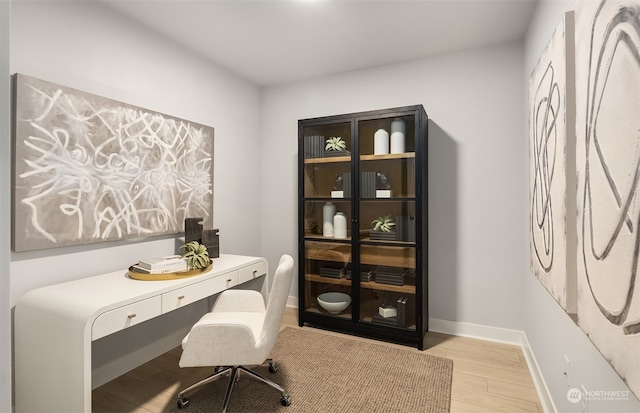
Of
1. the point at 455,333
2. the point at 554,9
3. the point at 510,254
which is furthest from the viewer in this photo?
the point at 455,333

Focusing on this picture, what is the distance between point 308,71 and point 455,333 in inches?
115

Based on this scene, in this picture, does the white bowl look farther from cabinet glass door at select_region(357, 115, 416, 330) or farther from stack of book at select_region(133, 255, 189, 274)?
stack of book at select_region(133, 255, 189, 274)

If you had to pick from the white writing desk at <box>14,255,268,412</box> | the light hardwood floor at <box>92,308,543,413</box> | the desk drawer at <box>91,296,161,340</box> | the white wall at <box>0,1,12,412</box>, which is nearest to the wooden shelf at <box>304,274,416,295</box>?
the light hardwood floor at <box>92,308,543,413</box>

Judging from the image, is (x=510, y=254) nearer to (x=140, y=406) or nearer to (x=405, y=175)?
(x=405, y=175)

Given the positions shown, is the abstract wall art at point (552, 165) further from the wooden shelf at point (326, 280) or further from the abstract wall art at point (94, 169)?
the abstract wall art at point (94, 169)

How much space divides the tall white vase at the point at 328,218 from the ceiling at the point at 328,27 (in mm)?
1403

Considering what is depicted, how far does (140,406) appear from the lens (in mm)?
1945

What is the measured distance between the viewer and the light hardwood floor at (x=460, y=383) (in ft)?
6.39

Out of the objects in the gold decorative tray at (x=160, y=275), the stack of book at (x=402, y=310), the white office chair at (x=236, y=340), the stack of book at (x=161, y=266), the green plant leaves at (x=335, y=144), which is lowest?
the stack of book at (x=402, y=310)

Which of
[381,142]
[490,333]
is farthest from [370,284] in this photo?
[381,142]

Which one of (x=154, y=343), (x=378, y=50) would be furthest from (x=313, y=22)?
(x=154, y=343)

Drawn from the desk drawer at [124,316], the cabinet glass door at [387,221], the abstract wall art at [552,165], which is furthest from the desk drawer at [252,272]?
the abstract wall art at [552,165]

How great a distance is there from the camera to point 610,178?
3.06 feet

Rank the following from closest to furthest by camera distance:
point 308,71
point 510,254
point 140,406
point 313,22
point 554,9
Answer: point 554,9 → point 140,406 → point 313,22 → point 510,254 → point 308,71
